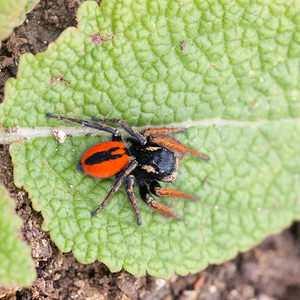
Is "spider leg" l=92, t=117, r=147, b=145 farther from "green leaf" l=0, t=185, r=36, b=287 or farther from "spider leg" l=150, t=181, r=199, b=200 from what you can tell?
"green leaf" l=0, t=185, r=36, b=287

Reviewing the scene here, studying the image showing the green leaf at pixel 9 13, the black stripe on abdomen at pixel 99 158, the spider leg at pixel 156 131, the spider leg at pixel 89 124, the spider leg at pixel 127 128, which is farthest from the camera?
the spider leg at pixel 156 131

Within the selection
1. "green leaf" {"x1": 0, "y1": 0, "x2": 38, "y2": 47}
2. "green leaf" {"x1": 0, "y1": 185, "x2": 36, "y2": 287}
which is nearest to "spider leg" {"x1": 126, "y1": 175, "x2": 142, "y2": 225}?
"green leaf" {"x1": 0, "y1": 185, "x2": 36, "y2": 287}

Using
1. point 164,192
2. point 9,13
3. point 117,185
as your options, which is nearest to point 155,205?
point 164,192

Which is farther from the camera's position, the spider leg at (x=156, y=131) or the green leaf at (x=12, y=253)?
the spider leg at (x=156, y=131)

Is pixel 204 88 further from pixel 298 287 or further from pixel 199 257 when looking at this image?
pixel 298 287

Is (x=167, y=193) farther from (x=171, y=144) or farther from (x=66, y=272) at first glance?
(x=66, y=272)

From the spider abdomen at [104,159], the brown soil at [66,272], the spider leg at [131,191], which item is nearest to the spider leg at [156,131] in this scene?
the spider abdomen at [104,159]

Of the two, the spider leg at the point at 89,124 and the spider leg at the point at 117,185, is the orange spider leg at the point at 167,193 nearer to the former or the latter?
the spider leg at the point at 117,185
